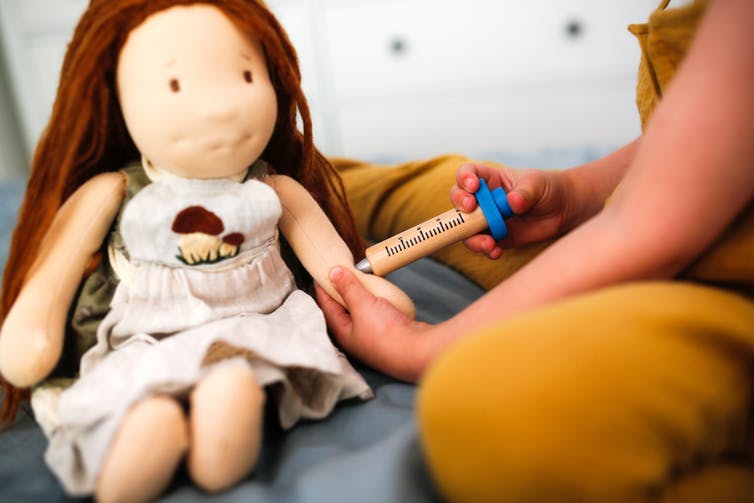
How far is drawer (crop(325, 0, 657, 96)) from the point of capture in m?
1.32

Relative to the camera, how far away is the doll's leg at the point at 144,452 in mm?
329

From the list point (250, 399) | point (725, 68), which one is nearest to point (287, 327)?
point (250, 399)

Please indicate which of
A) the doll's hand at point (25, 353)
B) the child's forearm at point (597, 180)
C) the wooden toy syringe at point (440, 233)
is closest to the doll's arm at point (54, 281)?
the doll's hand at point (25, 353)

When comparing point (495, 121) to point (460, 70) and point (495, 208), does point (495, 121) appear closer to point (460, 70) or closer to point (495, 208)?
point (460, 70)

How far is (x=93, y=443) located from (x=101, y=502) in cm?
3

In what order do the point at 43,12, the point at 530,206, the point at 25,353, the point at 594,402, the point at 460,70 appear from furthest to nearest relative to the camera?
the point at 43,12
the point at 460,70
the point at 530,206
the point at 25,353
the point at 594,402

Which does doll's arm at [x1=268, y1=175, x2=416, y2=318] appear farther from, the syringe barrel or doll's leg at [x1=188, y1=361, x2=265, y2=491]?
doll's leg at [x1=188, y1=361, x2=265, y2=491]

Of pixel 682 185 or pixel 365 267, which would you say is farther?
pixel 365 267

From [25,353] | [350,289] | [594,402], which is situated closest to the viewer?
[594,402]

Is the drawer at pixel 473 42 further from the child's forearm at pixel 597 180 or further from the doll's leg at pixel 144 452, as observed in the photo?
the doll's leg at pixel 144 452

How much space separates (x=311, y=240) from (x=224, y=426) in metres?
0.21

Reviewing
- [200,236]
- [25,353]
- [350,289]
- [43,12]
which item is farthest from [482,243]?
[43,12]

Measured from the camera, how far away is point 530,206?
610mm

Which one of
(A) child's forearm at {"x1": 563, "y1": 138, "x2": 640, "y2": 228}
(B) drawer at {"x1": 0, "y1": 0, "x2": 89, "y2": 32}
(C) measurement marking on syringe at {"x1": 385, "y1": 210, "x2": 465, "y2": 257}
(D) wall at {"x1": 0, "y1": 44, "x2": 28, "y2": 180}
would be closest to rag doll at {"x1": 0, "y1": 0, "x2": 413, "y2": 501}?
(C) measurement marking on syringe at {"x1": 385, "y1": 210, "x2": 465, "y2": 257}
